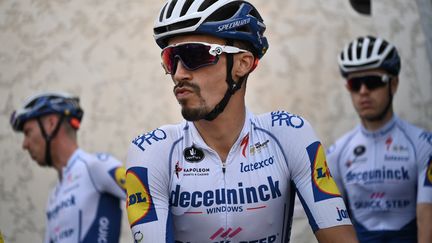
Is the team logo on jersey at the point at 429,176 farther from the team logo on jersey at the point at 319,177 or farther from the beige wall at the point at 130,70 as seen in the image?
the beige wall at the point at 130,70

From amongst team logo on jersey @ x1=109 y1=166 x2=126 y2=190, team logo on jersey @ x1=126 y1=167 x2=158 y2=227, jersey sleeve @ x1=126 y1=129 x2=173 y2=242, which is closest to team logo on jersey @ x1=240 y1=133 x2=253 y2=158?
jersey sleeve @ x1=126 y1=129 x2=173 y2=242

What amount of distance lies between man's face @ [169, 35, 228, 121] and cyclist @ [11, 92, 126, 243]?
252cm

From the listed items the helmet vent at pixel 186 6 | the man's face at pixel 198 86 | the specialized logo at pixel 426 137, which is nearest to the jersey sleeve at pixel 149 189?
the man's face at pixel 198 86

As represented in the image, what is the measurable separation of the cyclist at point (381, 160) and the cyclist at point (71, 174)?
2.05 metres

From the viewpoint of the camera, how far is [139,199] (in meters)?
3.79

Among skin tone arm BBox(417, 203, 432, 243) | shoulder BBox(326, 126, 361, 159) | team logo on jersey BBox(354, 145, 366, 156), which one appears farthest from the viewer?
shoulder BBox(326, 126, 361, 159)

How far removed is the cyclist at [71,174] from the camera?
6.38 m

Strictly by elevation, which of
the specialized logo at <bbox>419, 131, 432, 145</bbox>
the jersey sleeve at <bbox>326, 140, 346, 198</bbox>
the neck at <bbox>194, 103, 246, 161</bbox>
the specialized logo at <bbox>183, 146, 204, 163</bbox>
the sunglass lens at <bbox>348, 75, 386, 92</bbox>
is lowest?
the jersey sleeve at <bbox>326, 140, 346, 198</bbox>

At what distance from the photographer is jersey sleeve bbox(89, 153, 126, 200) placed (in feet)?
20.7

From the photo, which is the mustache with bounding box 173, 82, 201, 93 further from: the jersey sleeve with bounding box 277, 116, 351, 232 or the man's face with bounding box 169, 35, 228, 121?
the jersey sleeve with bounding box 277, 116, 351, 232

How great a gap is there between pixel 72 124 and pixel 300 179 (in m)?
3.81

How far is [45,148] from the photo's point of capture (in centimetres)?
702

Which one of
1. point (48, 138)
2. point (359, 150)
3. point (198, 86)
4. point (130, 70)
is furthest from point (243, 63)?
point (130, 70)

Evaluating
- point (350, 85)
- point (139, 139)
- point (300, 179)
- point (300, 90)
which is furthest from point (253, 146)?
point (300, 90)
